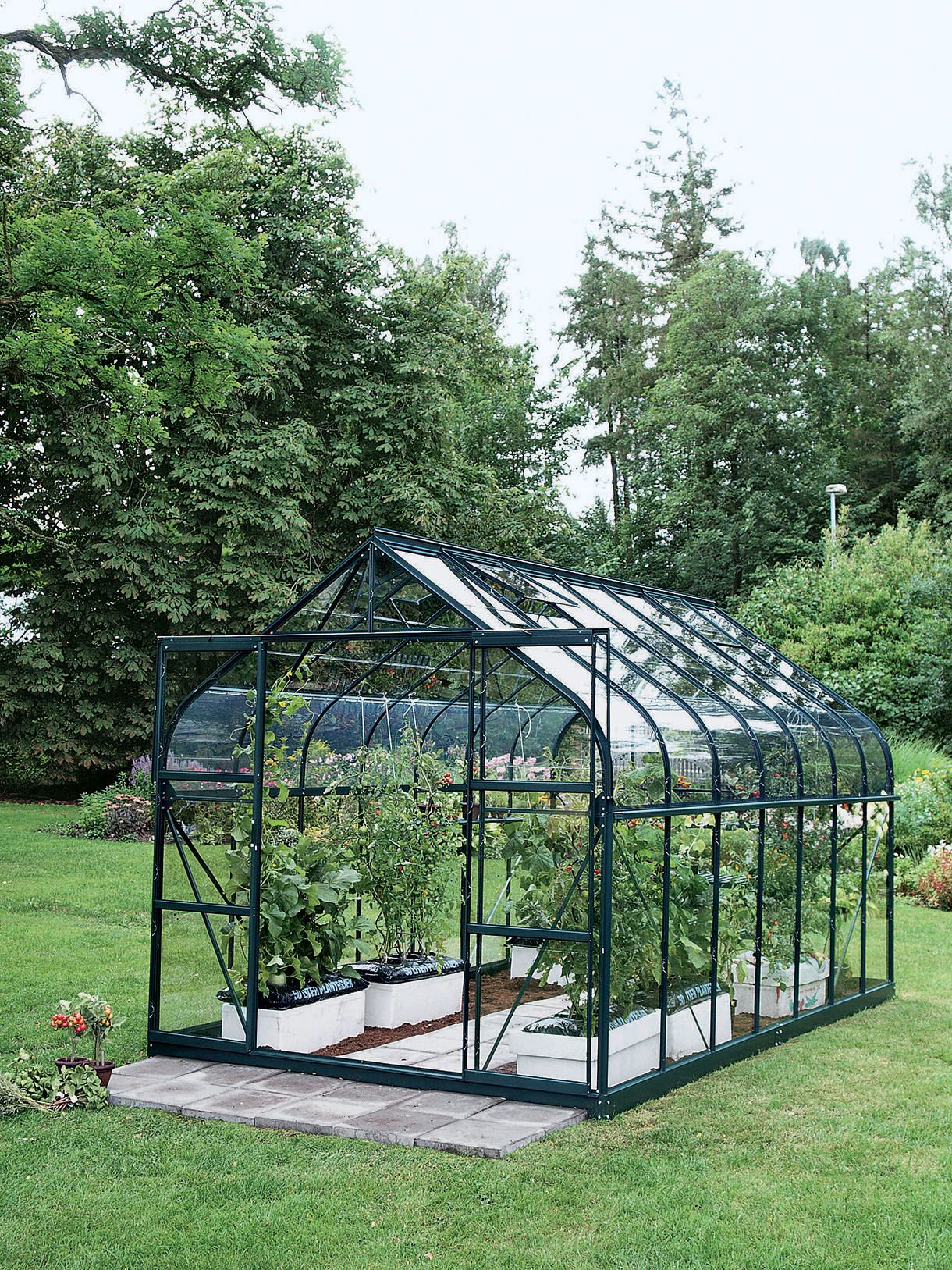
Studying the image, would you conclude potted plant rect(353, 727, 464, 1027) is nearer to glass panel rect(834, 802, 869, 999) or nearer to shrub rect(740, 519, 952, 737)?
glass panel rect(834, 802, 869, 999)

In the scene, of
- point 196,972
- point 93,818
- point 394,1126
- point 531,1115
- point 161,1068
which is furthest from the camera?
point 93,818

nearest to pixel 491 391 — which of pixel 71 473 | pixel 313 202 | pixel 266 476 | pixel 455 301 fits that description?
pixel 455 301

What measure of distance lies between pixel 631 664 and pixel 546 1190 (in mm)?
3044

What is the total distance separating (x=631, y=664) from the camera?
700 cm

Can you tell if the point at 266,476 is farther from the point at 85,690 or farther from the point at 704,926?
the point at 704,926

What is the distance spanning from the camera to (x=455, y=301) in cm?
2170

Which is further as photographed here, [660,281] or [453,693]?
[660,281]

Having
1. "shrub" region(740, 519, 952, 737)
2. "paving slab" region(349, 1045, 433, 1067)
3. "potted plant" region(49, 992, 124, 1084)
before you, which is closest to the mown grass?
→ "shrub" region(740, 519, 952, 737)

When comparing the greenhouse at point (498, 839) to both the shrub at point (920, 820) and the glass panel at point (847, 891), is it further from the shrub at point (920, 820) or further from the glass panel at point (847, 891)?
the shrub at point (920, 820)

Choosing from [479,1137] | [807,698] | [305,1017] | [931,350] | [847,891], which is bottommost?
[479,1137]

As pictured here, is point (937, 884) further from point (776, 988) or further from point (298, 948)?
point (298, 948)

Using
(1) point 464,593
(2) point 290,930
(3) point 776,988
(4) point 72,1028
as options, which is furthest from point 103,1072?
(3) point 776,988

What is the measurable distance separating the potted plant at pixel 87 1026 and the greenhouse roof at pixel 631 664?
2.29 m

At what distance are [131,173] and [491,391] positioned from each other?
408 inches
